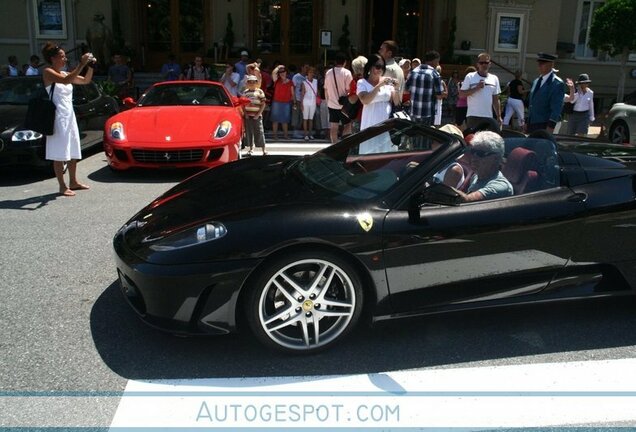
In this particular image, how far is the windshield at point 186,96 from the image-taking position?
921 cm

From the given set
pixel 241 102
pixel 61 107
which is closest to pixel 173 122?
pixel 241 102

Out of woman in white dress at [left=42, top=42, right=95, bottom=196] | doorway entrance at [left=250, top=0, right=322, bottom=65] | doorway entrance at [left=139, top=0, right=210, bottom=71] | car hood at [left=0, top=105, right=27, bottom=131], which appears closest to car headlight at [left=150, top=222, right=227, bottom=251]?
woman in white dress at [left=42, top=42, right=95, bottom=196]

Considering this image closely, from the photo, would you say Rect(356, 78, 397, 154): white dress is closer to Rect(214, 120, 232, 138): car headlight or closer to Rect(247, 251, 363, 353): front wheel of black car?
Rect(214, 120, 232, 138): car headlight

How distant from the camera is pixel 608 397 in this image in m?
2.98

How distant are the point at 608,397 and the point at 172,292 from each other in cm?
229

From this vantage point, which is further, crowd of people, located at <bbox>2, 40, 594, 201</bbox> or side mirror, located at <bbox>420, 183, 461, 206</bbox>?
crowd of people, located at <bbox>2, 40, 594, 201</bbox>

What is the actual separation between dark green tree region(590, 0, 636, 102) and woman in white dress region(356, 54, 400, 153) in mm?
12637

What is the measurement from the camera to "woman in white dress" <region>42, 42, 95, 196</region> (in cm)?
659

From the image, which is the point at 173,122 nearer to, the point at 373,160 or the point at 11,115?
the point at 11,115

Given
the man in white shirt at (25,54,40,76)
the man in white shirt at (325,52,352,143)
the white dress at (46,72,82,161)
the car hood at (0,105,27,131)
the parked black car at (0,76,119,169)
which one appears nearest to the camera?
the white dress at (46,72,82,161)

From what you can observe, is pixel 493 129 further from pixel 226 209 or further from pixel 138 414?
pixel 138 414

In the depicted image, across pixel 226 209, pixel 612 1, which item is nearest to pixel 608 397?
pixel 226 209

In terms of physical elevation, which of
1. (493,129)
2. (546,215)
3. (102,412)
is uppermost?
(493,129)

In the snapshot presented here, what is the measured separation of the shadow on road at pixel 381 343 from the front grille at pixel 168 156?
158 inches
